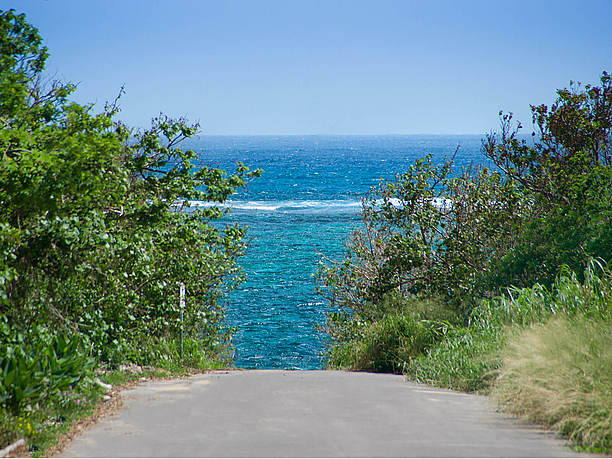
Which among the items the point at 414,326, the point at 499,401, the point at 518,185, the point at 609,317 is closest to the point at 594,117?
the point at 518,185

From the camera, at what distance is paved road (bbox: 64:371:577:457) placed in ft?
16.8

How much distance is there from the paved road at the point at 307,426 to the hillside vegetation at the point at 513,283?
52cm

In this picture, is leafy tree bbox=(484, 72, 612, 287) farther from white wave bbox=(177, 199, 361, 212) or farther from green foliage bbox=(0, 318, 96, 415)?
white wave bbox=(177, 199, 361, 212)

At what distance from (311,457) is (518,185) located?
448 inches

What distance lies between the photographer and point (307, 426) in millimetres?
5906

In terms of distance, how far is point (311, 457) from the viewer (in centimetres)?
488

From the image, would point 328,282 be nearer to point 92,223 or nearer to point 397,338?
point 397,338

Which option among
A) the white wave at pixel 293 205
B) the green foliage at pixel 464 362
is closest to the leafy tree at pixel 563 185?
the green foliage at pixel 464 362

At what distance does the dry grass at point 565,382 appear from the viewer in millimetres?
5371

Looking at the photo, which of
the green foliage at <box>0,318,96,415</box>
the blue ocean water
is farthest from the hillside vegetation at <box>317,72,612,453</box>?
the green foliage at <box>0,318,96,415</box>

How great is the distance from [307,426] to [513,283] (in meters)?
7.37

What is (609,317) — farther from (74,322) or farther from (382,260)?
(382,260)

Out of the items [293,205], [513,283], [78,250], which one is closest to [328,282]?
[513,283]

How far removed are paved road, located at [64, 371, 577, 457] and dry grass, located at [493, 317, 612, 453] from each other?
23 cm
